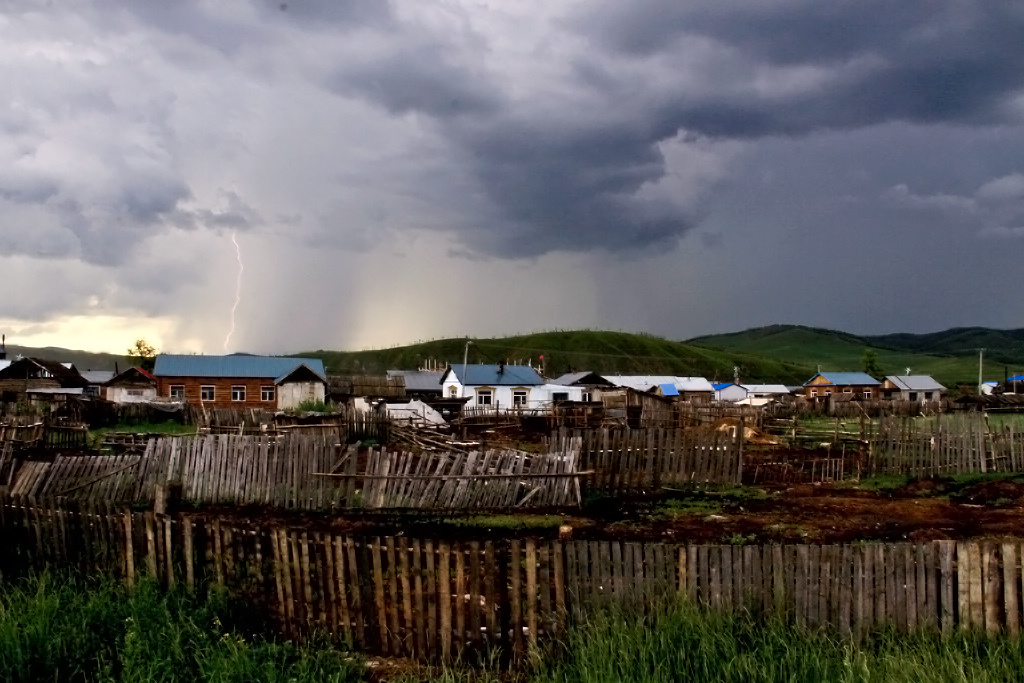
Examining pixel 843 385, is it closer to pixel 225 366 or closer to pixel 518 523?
pixel 225 366

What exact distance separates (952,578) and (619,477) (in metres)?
11.2

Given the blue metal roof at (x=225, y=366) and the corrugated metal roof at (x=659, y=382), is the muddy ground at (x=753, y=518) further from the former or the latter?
the corrugated metal roof at (x=659, y=382)

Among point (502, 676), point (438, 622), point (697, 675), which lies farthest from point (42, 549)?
point (697, 675)

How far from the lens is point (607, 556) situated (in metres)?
6.95

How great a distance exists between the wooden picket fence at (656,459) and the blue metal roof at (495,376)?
48034mm

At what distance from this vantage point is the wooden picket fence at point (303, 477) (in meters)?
14.7

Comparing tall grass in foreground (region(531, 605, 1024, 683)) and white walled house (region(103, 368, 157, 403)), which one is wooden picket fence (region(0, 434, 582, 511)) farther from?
white walled house (region(103, 368, 157, 403))

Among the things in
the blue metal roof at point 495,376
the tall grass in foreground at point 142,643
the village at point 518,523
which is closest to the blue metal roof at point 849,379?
the blue metal roof at point 495,376

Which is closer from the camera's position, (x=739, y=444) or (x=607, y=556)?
(x=607, y=556)

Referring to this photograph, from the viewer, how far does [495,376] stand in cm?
6819

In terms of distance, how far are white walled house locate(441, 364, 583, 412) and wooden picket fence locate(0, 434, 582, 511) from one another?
161 ft

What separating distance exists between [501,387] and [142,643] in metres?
61.4

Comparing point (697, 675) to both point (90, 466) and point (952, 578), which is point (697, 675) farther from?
point (90, 466)

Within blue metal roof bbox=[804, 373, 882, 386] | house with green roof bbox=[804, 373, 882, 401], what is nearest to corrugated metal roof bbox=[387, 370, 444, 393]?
house with green roof bbox=[804, 373, 882, 401]
